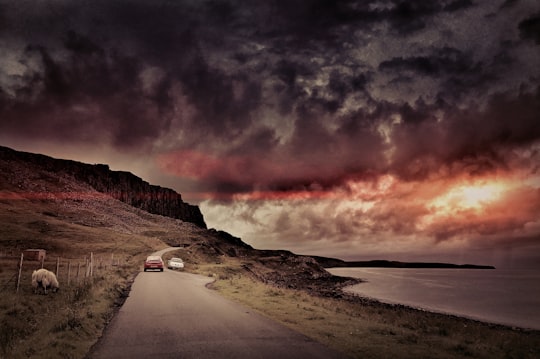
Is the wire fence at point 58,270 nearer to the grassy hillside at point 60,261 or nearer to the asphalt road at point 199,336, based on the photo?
the grassy hillside at point 60,261

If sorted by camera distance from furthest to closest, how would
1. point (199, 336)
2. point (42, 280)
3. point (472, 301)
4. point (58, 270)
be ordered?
point (472, 301), point (58, 270), point (42, 280), point (199, 336)

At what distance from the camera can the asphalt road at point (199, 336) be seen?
877cm

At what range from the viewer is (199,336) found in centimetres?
1050

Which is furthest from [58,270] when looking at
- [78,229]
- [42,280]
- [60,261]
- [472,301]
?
[78,229]

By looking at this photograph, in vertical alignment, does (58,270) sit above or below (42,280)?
below

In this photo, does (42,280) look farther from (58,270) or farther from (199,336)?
(199,336)

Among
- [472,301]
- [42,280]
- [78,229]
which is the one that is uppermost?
[78,229]

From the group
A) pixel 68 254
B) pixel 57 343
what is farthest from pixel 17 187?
pixel 57 343

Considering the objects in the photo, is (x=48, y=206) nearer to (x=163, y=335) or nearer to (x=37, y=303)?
(x=37, y=303)

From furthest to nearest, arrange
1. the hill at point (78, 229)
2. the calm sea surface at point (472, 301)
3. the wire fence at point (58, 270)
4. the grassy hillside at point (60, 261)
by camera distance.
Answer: the hill at point (78, 229) < the calm sea surface at point (472, 301) < the wire fence at point (58, 270) < the grassy hillside at point (60, 261)


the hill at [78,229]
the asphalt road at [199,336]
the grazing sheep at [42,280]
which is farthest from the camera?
the hill at [78,229]

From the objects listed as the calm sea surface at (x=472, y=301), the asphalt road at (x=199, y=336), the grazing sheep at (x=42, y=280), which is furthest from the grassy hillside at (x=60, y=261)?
the calm sea surface at (x=472, y=301)

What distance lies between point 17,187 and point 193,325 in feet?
606

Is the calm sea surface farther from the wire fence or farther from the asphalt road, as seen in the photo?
the wire fence
